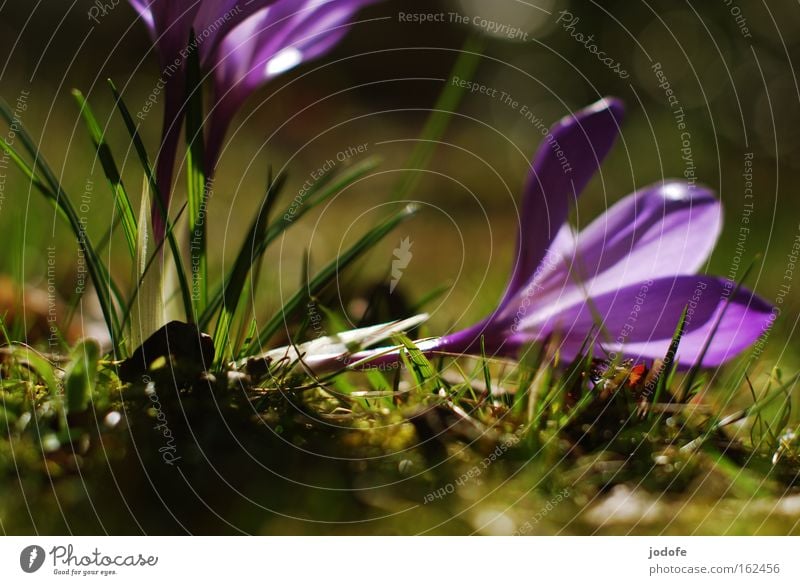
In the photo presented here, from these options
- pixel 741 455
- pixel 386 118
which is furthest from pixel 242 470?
pixel 386 118

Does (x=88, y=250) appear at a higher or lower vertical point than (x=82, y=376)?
higher
